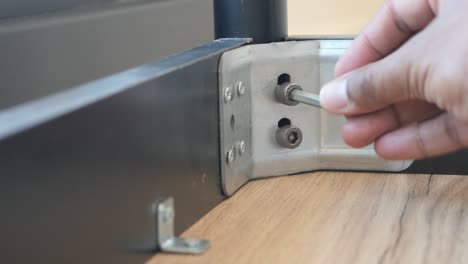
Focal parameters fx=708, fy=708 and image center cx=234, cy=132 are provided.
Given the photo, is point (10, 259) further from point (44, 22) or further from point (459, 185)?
point (459, 185)

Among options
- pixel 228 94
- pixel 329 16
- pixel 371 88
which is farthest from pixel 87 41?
pixel 329 16

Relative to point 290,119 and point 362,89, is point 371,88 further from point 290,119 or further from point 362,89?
point 290,119

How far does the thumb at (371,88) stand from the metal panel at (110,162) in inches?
3.8

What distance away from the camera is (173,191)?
1.58 ft

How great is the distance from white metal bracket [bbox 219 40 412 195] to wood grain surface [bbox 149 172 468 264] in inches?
0.5

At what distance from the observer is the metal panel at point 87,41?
47 centimetres

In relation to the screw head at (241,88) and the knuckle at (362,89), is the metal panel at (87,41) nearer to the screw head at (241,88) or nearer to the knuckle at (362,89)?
the screw head at (241,88)

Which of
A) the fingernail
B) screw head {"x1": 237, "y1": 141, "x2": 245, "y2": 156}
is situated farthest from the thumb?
screw head {"x1": 237, "y1": 141, "x2": 245, "y2": 156}

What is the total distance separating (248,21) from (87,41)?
17 centimetres

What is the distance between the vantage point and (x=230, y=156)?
1.87 feet

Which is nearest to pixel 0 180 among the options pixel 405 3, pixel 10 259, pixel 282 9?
pixel 10 259

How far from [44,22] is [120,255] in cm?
18

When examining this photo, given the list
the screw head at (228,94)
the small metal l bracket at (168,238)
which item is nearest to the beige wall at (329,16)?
the screw head at (228,94)

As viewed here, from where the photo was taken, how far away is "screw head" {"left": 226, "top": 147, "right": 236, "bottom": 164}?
57 cm
